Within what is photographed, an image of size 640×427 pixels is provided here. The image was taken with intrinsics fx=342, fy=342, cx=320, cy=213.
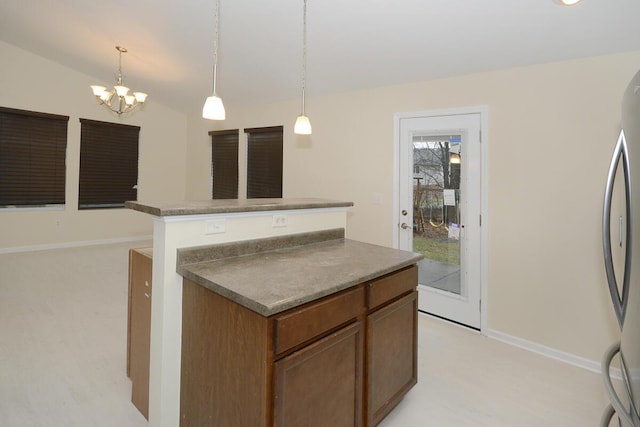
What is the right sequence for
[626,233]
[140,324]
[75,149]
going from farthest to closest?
[75,149] → [140,324] → [626,233]

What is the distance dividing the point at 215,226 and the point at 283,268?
A: 0.43 m

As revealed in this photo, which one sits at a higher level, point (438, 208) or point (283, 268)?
point (438, 208)

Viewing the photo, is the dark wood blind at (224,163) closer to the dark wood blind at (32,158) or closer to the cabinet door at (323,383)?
the dark wood blind at (32,158)

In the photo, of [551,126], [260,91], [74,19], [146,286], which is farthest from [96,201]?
[551,126]

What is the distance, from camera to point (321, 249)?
2.20 m

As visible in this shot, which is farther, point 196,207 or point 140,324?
point 140,324

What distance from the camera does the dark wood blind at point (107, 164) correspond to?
5910 millimetres

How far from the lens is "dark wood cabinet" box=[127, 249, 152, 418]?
1869mm

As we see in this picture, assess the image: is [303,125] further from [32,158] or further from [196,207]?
[32,158]

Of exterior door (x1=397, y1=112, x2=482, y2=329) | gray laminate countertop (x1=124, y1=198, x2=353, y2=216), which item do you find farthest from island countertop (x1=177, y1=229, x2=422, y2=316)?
exterior door (x1=397, y1=112, x2=482, y2=329)

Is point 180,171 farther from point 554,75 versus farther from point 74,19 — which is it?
point 554,75

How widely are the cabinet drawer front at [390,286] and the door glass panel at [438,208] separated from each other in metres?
1.46

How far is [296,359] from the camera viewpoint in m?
1.32

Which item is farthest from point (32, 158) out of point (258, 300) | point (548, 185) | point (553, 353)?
point (553, 353)
